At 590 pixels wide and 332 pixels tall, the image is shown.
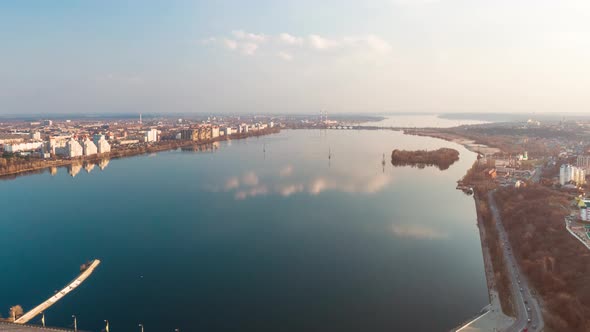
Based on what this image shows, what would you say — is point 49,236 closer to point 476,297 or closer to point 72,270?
point 72,270

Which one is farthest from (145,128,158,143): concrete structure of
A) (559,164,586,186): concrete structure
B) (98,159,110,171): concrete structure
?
(559,164,586,186): concrete structure

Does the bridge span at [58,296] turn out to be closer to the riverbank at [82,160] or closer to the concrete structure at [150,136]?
the riverbank at [82,160]

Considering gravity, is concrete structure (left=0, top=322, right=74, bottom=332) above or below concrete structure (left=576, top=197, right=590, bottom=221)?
below

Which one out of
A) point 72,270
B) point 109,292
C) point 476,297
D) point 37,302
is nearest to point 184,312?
point 109,292

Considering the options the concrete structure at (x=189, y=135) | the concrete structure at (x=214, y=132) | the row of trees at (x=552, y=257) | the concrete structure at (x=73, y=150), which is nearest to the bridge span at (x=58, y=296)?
the row of trees at (x=552, y=257)

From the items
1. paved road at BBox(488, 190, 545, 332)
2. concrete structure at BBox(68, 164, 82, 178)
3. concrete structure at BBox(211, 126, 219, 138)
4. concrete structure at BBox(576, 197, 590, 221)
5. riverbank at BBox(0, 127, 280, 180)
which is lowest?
paved road at BBox(488, 190, 545, 332)

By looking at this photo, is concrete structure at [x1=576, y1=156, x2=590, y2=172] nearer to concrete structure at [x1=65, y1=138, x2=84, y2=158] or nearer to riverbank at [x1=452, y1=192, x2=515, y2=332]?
riverbank at [x1=452, y1=192, x2=515, y2=332]
